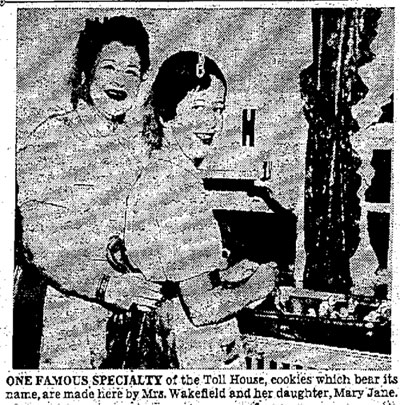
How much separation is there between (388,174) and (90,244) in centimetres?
39

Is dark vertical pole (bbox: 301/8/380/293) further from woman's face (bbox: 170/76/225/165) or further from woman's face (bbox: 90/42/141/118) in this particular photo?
woman's face (bbox: 90/42/141/118)

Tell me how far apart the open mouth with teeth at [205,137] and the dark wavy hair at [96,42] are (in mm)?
118

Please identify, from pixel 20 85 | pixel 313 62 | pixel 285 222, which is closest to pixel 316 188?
pixel 285 222

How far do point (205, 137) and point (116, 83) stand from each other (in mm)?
137

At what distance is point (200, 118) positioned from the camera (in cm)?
84

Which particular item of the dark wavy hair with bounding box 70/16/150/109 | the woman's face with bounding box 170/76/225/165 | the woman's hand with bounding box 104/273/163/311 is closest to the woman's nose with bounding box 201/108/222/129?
the woman's face with bounding box 170/76/225/165

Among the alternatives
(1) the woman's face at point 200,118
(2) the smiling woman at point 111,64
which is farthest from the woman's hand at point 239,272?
(2) the smiling woman at point 111,64

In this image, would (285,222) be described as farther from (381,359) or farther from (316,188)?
(381,359)

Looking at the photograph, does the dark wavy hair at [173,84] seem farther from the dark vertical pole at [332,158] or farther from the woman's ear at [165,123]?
the dark vertical pole at [332,158]

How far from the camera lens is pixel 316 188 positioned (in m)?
0.83

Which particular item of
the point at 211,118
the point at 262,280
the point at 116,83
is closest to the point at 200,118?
the point at 211,118

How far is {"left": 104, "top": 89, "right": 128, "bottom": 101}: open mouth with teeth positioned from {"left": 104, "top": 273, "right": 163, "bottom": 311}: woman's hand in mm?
Result: 230

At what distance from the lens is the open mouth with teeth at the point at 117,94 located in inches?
33.4

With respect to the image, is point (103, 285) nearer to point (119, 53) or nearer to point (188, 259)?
point (188, 259)
